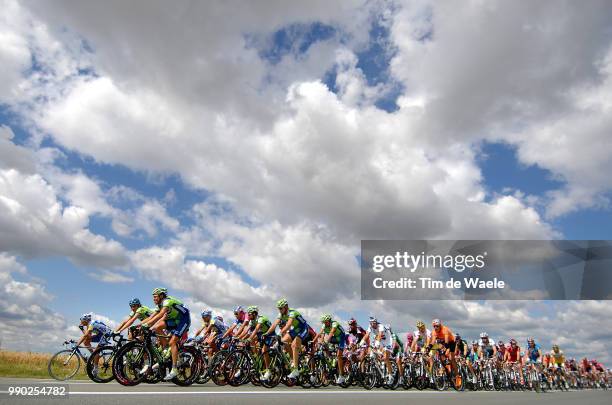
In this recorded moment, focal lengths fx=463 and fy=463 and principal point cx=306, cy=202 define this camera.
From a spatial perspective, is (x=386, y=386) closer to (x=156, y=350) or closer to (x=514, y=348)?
(x=156, y=350)

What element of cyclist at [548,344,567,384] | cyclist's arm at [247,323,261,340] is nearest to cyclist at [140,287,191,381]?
cyclist's arm at [247,323,261,340]

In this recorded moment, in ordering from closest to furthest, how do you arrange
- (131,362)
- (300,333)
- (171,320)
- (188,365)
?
1. (131,362)
2. (171,320)
3. (188,365)
4. (300,333)

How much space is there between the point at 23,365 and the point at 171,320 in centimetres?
992

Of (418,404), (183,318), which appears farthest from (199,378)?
(418,404)

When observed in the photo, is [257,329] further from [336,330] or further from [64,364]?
[64,364]

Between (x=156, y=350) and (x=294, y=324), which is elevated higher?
(x=294, y=324)

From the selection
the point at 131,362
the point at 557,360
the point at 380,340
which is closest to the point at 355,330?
the point at 380,340

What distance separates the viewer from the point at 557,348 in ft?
88.1

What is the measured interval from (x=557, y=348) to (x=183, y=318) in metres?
24.3

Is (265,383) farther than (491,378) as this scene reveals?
No

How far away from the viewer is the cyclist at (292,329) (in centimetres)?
1274

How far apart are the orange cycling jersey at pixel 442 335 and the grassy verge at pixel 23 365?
11.5 m

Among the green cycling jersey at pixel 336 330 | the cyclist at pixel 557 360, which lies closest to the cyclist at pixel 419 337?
the green cycling jersey at pixel 336 330

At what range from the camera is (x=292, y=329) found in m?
13.0
